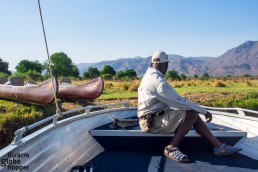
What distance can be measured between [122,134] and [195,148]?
3.30 ft

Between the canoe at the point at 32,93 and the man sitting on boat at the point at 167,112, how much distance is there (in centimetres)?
682

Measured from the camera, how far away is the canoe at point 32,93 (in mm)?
10992

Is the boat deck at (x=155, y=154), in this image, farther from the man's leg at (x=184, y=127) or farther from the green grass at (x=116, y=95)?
the green grass at (x=116, y=95)

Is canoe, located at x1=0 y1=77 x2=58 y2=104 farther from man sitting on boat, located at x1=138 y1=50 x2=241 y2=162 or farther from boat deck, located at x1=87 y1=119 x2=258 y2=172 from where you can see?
man sitting on boat, located at x1=138 y1=50 x2=241 y2=162

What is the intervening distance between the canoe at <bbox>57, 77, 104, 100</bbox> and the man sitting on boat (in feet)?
A: 24.9

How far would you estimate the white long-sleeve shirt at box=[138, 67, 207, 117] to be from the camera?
3.67 m

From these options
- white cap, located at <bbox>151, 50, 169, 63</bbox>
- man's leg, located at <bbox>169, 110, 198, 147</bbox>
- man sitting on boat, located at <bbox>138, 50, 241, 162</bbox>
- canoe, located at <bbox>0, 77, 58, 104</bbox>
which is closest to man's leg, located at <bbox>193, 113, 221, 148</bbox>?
man sitting on boat, located at <bbox>138, 50, 241, 162</bbox>

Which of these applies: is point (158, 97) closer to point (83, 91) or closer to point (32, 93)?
point (83, 91)

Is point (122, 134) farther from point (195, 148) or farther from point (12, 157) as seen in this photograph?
point (12, 157)

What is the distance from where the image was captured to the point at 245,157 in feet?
12.4

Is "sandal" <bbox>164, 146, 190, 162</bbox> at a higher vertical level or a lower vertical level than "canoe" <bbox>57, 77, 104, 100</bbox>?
lower

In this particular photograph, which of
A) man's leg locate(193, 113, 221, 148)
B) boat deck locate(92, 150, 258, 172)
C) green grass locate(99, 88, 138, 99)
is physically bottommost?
green grass locate(99, 88, 138, 99)

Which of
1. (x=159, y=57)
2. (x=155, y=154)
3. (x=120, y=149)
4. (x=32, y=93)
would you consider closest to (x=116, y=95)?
(x=32, y=93)

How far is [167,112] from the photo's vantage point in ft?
12.7
